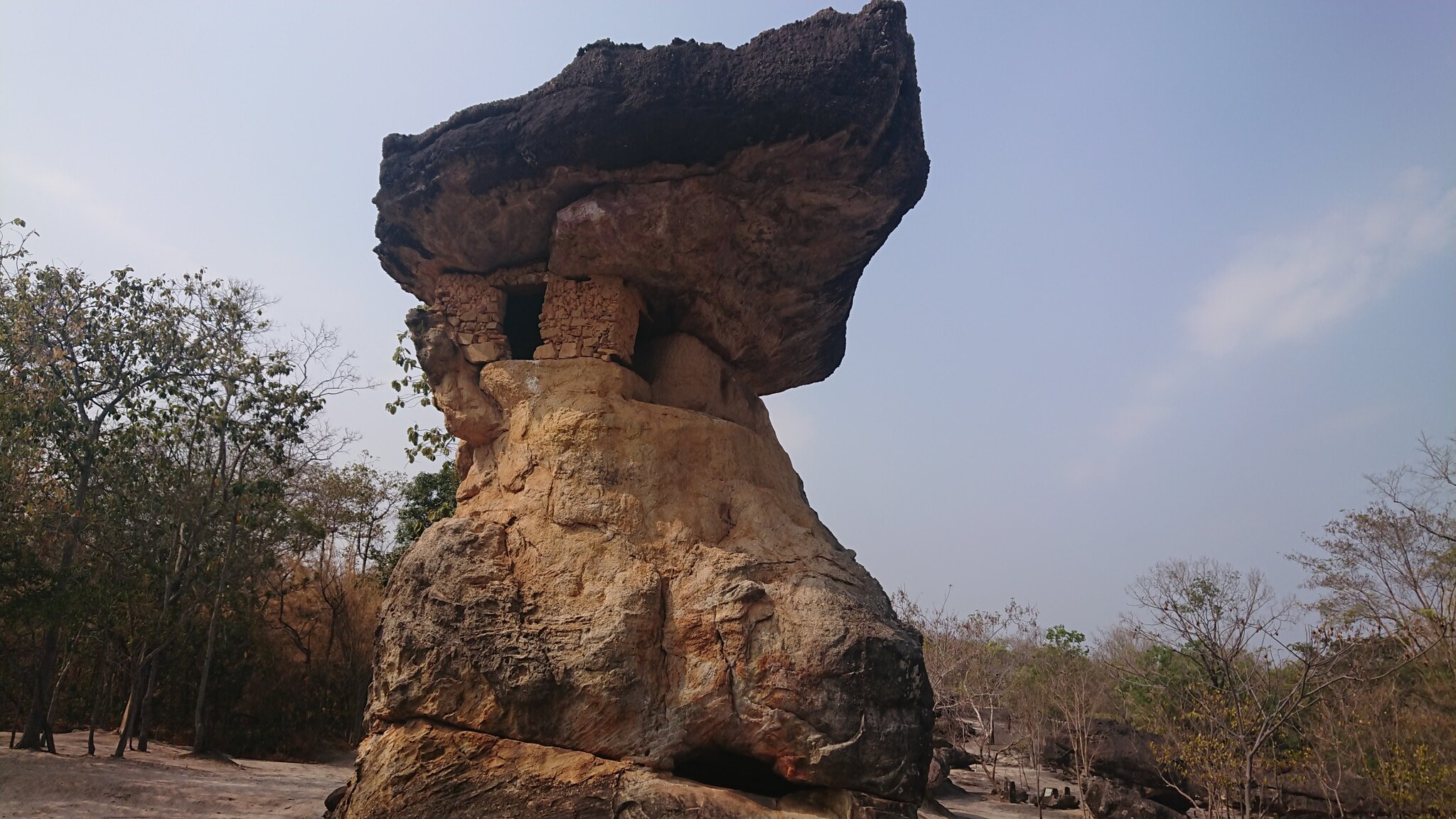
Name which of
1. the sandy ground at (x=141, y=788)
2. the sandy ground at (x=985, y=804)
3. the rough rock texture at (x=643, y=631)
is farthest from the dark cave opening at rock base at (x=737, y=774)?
the sandy ground at (x=985, y=804)

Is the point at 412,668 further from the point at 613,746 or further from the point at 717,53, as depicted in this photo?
the point at 717,53

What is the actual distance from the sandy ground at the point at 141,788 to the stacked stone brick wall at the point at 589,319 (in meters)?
5.14

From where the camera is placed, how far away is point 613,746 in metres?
4.90

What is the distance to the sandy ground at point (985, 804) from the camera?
44.0ft

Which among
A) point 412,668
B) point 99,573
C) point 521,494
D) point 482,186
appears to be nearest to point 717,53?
point 482,186

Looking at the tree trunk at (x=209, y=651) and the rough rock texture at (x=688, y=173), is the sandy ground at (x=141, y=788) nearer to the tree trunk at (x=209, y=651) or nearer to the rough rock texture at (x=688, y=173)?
the tree trunk at (x=209, y=651)

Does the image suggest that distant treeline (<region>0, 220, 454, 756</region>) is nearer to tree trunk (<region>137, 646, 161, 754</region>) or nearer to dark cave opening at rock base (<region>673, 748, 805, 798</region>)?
tree trunk (<region>137, 646, 161, 754</region>)

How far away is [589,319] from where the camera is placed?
683 cm

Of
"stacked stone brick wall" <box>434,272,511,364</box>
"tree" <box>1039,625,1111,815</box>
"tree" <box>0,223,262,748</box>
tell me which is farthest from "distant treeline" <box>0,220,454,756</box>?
"tree" <box>1039,625,1111,815</box>

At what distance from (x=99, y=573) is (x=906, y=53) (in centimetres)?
1264

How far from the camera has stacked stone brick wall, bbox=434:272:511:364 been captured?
22.6 feet

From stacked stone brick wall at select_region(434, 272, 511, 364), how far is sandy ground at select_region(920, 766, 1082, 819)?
Answer: 875cm

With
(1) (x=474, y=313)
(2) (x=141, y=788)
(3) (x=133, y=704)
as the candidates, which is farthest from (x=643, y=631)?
(3) (x=133, y=704)

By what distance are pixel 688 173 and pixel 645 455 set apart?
220cm
